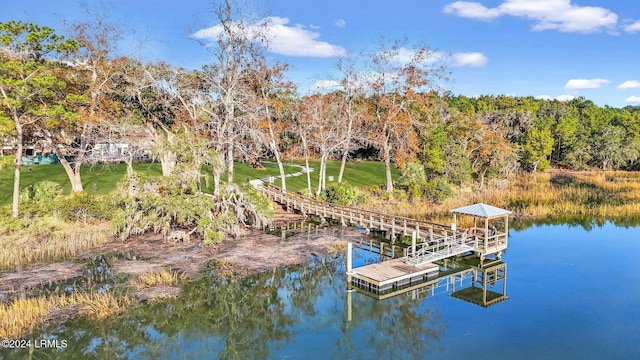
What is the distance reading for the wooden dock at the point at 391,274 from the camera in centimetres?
2305

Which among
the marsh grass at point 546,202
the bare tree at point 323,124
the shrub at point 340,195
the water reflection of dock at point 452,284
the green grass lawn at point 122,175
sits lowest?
the water reflection of dock at point 452,284

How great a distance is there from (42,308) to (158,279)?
17.9ft

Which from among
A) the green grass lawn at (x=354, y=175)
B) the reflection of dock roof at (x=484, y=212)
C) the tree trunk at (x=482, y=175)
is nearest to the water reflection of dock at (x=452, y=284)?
the reflection of dock roof at (x=484, y=212)

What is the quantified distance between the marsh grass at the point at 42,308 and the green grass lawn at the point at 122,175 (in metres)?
19.0

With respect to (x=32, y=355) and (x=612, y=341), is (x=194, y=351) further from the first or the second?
(x=612, y=341)

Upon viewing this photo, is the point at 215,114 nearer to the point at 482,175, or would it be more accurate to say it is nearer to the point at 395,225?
the point at 395,225

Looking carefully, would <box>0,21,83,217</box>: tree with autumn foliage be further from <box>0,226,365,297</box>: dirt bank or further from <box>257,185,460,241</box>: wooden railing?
→ <box>257,185,460,241</box>: wooden railing

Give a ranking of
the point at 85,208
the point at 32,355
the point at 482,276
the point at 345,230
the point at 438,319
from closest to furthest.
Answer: the point at 32,355 → the point at 438,319 → the point at 482,276 → the point at 85,208 → the point at 345,230

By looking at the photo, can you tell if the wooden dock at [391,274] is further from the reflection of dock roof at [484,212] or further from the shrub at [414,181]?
the shrub at [414,181]

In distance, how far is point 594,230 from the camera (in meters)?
37.3

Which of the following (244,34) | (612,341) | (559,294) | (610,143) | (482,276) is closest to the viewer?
(612,341)

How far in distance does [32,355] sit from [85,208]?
19556 mm

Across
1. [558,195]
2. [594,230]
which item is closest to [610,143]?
[558,195]

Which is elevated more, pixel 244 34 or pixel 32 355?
pixel 244 34
